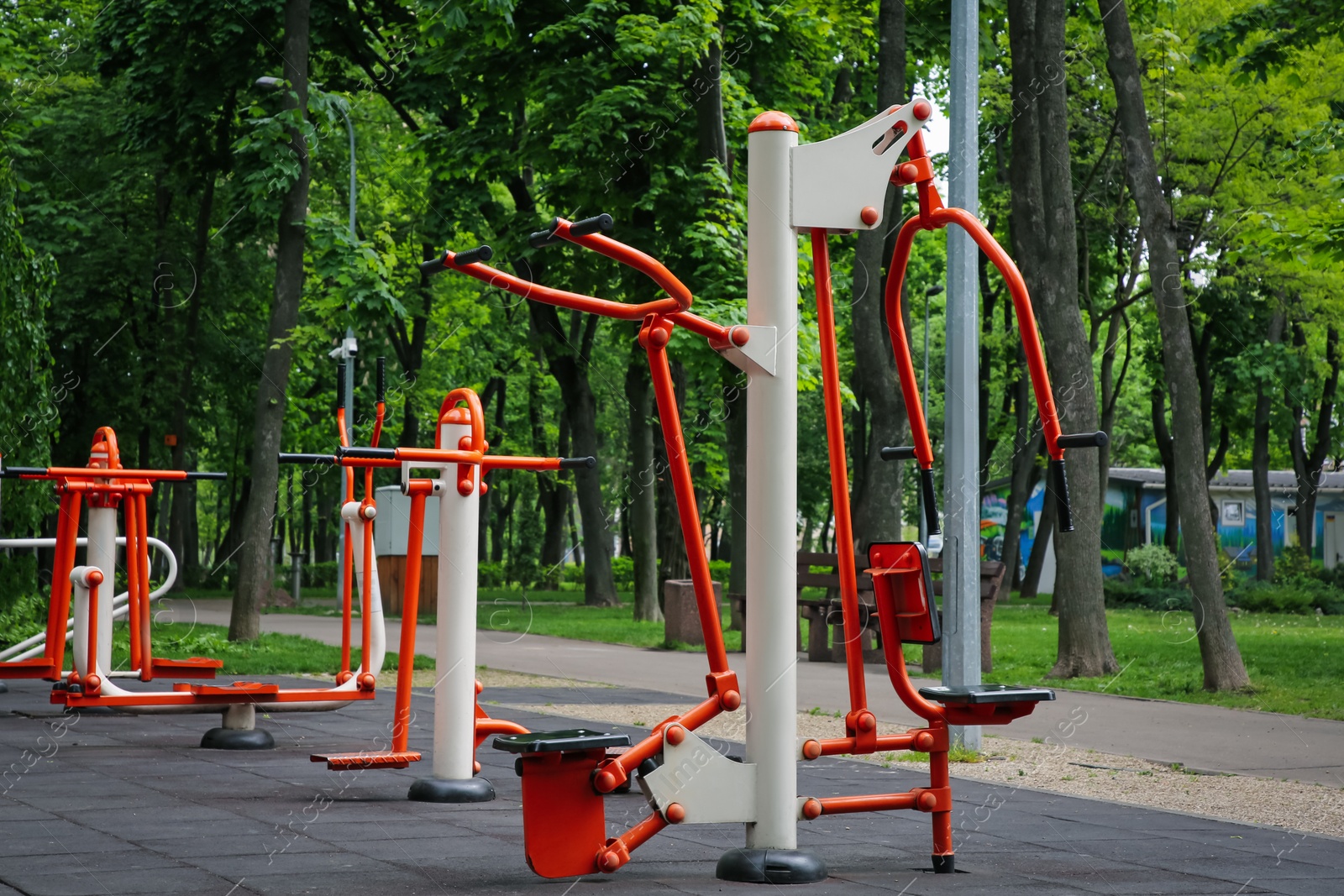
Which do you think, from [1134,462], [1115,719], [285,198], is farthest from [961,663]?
[1134,462]

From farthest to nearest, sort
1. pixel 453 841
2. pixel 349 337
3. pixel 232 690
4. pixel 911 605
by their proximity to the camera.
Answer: pixel 349 337 → pixel 232 690 → pixel 453 841 → pixel 911 605

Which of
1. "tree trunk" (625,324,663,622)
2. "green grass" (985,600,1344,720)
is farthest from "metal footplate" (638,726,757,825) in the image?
"tree trunk" (625,324,663,622)

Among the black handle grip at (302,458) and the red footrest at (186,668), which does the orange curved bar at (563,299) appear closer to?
the black handle grip at (302,458)

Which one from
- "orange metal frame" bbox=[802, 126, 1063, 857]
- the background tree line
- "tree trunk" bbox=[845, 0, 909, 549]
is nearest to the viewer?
"orange metal frame" bbox=[802, 126, 1063, 857]

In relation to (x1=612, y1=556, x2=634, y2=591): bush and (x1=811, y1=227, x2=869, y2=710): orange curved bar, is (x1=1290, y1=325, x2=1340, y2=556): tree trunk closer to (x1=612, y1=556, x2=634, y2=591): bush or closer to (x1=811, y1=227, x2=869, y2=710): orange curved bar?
(x1=612, y1=556, x2=634, y2=591): bush

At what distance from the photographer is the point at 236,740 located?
8633mm

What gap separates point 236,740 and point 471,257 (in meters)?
5.00

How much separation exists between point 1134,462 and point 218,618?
38.8 metres

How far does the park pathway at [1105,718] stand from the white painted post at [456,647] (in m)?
4.48

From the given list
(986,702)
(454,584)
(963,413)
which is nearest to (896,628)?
(986,702)

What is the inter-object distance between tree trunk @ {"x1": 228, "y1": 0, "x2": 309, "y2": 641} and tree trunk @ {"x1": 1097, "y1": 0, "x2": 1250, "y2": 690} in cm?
814

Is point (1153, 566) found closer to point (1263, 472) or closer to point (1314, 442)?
point (1263, 472)

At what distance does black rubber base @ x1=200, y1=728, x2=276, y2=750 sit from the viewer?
860cm

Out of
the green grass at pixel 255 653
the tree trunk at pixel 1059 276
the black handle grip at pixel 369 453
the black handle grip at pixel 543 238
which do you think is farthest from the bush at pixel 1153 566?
the black handle grip at pixel 543 238
